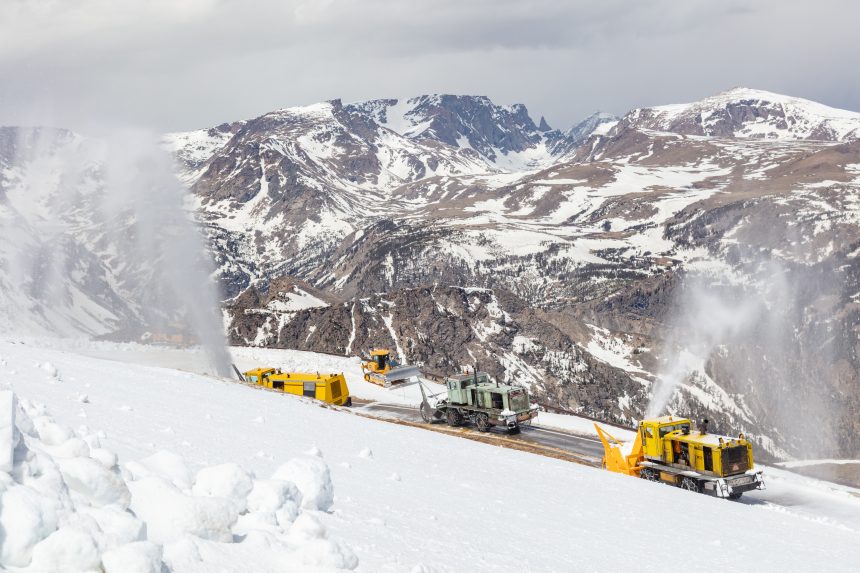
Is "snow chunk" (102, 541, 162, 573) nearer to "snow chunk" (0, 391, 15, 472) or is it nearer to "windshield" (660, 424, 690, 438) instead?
"snow chunk" (0, 391, 15, 472)

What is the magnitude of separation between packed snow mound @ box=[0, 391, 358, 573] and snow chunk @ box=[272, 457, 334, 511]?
14 millimetres

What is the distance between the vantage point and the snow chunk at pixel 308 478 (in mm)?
10352

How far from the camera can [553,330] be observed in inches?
5143

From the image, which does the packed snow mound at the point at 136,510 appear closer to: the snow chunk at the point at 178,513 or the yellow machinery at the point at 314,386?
the snow chunk at the point at 178,513

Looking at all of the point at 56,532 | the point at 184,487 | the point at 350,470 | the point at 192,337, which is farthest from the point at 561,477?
the point at 192,337

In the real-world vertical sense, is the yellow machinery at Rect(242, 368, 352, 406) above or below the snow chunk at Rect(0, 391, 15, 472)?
below

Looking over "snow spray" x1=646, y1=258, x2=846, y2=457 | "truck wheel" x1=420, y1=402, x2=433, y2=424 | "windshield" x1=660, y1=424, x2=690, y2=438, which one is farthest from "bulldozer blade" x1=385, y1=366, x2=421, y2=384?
"snow spray" x1=646, y1=258, x2=846, y2=457

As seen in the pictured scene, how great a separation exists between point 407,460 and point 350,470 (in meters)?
A: 3.81

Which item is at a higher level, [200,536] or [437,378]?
[200,536]

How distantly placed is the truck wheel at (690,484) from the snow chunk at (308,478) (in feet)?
66.4

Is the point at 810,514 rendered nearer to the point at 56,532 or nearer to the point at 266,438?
the point at 266,438

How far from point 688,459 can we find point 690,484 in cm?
101

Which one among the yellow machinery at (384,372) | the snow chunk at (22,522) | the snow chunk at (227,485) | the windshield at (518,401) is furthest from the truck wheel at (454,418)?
the snow chunk at (22,522)

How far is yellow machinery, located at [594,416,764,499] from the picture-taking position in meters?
26.9
